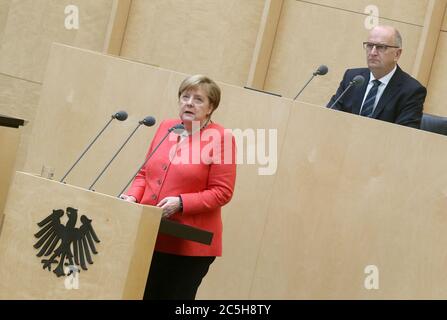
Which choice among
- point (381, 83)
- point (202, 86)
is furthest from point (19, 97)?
point (202, 86)

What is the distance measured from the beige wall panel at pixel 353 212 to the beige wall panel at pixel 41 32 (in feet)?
5.63

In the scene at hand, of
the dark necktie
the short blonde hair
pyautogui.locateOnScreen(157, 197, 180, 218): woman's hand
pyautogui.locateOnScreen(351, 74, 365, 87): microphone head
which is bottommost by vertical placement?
pyautogui.locateOnScreen(157, 197, 180, 218): woman's hand

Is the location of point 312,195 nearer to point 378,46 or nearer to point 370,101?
→ point 370,101

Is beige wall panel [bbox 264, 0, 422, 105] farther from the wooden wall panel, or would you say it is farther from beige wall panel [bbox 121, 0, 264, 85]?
the wooden wall panel

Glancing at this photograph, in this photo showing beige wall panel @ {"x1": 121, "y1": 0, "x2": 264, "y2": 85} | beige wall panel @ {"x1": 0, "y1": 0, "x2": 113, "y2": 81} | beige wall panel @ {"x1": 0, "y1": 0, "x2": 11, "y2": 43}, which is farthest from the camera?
beige wall panel @ {"x1": 0, "y1": 0, "x2": 11, "y2": 43}

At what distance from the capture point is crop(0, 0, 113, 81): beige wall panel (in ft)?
14.2

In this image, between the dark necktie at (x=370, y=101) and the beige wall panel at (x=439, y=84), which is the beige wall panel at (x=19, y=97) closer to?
the beige wall panel at (x=439, y=84)

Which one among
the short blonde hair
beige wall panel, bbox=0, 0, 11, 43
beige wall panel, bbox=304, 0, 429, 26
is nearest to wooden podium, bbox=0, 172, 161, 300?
the short blonde hair

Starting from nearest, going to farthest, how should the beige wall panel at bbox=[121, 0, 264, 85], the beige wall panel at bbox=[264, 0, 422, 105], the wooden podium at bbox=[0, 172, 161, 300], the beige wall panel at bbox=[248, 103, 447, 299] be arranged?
the wooden podium at bbox=[0, 172, 161, 300] < the beige wall panel at bbox=[248, 103, 447, 299] < the beige wall panel at bbox=[264, 0, 422, 105] < the beige wall panel at bbox=[121, 0, 264, 85]

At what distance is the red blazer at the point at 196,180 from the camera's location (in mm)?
2279

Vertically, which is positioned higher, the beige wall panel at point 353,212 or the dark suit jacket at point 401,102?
the dark suit jacket at point 401,102

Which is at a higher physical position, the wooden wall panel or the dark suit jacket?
the dark suit jacket

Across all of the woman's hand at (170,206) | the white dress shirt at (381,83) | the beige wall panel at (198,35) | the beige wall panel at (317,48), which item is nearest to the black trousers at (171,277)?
the woman's hand at (170,206)

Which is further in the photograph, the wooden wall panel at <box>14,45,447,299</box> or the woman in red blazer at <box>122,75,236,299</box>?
the wooden wall panel at <box>14,45,447,299</box>
